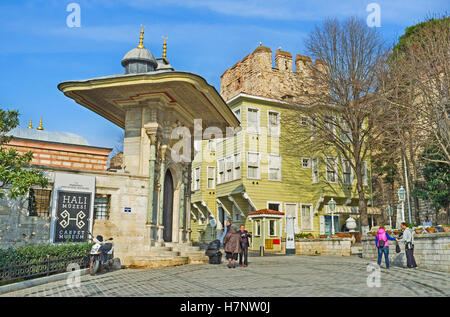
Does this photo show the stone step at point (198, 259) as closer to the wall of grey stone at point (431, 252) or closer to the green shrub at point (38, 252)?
the green shrub at point (38, 252)

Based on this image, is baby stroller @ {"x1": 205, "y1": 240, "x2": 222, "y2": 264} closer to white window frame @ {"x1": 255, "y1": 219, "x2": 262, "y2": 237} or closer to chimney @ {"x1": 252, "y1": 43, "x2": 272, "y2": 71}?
white window frame @ {"x1": 255, "y1": 219, "x2": 262, "y2": 237}

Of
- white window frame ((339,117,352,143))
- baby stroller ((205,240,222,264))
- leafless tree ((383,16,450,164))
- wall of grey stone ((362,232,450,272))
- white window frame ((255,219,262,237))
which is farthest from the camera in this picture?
white window frame ((255,219,262,237))

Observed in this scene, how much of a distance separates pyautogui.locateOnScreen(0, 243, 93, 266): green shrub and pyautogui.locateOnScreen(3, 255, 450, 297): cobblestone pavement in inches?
36.3

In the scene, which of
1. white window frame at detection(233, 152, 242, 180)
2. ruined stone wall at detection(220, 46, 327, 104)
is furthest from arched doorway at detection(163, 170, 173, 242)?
ruined stone wall at detection(220, 46, 327, 104)

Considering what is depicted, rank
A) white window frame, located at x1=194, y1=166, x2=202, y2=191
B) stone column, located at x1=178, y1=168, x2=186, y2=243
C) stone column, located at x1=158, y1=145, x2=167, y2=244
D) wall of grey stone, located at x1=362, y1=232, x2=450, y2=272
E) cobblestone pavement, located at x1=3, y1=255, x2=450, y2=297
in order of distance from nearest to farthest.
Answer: cobblestone pavement, located at x1=3, y1=255, x2=450, y2=297
wall of grey stone, located at x1=362, y1=232, x2=450, y2=272
stone column, located at x1=158, y1=145, x2=167, y2=244
stone column, located at x1=178, y1=168, x2=186, y2=243
white window frame, located at x1=194, y1=166, x2=202, y2=191

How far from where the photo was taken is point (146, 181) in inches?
621

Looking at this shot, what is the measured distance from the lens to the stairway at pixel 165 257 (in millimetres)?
14344

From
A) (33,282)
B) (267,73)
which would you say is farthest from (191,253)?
(267,73)

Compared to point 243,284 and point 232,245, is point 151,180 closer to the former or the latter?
point 232,245

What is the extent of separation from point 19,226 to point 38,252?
8.74 feet

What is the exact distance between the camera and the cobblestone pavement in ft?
28.3

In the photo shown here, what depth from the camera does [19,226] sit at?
13.0m

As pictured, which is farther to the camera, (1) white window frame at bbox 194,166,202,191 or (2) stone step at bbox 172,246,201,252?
(1) white window frame at bbox 194,166,202,191
